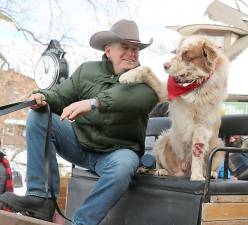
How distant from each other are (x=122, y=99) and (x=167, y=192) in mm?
583

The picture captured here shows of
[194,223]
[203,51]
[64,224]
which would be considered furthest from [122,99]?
[64,224]

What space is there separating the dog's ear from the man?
39cm

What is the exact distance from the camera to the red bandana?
3.06 m

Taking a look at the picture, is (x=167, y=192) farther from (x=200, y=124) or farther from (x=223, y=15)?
Answer: (x=223, y=15)

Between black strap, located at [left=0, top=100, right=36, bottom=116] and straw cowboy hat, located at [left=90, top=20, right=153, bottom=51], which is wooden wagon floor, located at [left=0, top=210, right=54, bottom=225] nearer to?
black strap, located at [left=0, top=100, right=36, bottom=116]

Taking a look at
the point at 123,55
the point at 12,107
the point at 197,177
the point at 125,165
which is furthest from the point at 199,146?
the point at 12,107

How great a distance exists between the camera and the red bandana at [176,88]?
10.0ft

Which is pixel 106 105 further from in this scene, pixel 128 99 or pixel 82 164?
pixel 82 164

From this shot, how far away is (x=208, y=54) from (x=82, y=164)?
111cm

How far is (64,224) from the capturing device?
3729 mm

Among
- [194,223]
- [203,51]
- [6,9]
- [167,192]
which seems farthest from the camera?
[6,9]

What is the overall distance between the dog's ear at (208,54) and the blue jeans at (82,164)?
69 cm

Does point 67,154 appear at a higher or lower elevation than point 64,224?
higher

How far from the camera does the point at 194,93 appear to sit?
306cm
